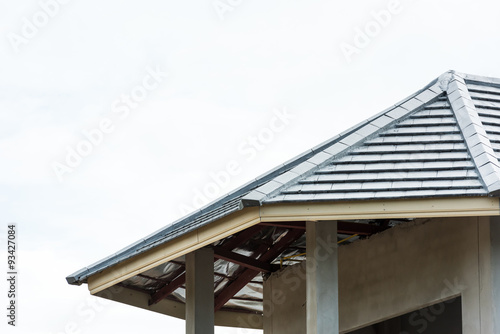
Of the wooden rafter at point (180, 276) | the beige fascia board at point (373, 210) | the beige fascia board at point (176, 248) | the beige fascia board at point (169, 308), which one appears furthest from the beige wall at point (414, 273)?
the beige fascia board at point (176, 248)

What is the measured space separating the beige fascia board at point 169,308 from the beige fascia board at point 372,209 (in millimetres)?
5082

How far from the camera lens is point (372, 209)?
10.0 meters

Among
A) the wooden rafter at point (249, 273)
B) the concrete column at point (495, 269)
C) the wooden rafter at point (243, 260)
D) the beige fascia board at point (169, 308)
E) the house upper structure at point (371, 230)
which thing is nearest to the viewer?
the house upper structure at point (371, 230)

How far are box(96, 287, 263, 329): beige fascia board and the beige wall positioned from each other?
2627mm

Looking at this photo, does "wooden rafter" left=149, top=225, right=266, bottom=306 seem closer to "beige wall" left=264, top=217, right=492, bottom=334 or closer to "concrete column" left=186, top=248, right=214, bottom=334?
"concrete column" left=186, top=248, right=214, bottom=334

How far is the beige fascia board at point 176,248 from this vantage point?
1038 cm

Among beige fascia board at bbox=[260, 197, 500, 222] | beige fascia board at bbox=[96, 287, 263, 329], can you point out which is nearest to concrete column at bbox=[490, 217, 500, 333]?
beige fascia board at bbox=[260, 197, 500, 222]

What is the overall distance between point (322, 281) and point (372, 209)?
1.12 meters

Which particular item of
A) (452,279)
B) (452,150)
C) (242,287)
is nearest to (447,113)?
(452,150)

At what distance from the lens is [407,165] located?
35.3 feet

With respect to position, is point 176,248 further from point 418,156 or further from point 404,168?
point 418,156

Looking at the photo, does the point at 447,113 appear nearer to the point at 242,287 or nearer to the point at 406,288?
the point at 406,288

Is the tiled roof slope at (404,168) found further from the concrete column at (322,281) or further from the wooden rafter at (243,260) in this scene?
the wooden rafter at (243,260)

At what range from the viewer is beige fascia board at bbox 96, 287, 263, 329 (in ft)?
48.5
